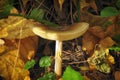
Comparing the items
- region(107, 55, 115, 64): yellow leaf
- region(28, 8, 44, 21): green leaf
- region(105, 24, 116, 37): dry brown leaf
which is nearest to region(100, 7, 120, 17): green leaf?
region(105, 24, 116, 37): dry brown leaf

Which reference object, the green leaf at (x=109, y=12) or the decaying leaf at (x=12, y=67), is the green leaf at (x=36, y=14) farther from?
the green leaf at (x=109, y=12)

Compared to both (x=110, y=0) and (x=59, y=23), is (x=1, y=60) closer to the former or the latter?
(x=59, y=23)

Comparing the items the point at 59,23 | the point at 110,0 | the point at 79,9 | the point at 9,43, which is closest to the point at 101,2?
the point at 110,0

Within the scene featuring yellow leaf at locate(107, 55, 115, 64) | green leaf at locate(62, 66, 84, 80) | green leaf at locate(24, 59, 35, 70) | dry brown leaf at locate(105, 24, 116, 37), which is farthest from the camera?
dry brown leaf at locate(105, 24, 116, 37)

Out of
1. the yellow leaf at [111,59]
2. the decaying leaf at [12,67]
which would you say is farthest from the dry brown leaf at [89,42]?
the decaying leaf at [12,67]

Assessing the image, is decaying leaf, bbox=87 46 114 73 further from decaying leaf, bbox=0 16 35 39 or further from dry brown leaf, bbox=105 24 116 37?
decaying leaf, bbox=0 16 35 39
